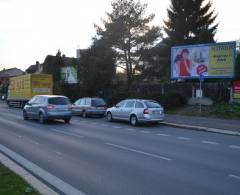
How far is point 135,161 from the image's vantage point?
36.5 feet

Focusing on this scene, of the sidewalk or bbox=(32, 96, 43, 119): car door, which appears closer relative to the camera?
the sidewalk

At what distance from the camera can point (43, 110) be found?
80.4ft

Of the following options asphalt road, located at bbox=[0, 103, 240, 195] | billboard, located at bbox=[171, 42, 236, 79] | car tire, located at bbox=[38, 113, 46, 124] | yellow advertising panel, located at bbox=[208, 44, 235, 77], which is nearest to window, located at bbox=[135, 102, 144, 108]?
car tire, located at bbox=[38, 113, 46, 124]

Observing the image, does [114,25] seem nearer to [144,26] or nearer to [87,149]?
[144,26]

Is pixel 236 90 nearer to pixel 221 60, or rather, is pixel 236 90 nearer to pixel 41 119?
pixel 221 60

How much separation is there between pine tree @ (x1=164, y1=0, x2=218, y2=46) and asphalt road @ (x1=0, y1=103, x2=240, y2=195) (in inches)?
1361

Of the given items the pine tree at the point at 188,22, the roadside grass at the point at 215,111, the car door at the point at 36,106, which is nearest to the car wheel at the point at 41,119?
the car door at the point at 36,106

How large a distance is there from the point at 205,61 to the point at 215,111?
645 cm

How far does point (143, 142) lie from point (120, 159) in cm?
399

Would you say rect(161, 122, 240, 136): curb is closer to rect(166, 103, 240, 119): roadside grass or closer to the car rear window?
rect(166, 103, 240, 119): roadside grass

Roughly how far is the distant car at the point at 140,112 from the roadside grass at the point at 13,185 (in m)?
14.9

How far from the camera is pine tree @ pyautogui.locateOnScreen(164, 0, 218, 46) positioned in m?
50.3

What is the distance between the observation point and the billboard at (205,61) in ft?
103

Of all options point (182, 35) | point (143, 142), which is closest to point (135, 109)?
point (143, 142)
